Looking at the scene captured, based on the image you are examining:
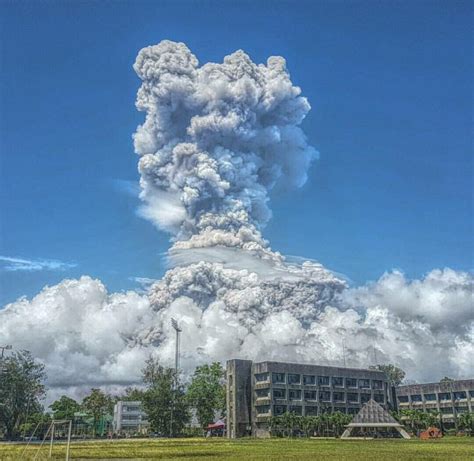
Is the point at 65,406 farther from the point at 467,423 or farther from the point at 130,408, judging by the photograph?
the point at 467,423

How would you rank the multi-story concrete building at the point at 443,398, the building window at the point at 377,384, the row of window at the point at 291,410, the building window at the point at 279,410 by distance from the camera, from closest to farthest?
1. the building window at the point at 279,410
2. the row of window at the point at 291,410
3. the multi-story concrete building at the point at 443,398
4. the building window at the point at 377,384

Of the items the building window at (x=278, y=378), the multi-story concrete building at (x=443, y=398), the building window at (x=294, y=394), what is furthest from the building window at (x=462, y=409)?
the building window at (x=278, y=378)

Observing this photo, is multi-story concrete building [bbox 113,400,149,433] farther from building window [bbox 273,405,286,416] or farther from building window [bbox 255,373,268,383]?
building window [bbox 273,405,286,416]

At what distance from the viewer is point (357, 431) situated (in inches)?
3944

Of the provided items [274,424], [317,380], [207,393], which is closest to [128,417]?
[207,393]

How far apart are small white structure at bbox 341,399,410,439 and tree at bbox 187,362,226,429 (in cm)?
3331

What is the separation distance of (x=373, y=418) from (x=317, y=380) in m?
28.1

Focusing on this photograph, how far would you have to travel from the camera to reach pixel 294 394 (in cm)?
11812

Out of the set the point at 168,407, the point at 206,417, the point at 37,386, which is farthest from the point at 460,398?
the point at 37,386

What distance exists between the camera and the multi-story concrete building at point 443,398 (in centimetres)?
12562

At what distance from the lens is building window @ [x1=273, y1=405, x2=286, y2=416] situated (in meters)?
114

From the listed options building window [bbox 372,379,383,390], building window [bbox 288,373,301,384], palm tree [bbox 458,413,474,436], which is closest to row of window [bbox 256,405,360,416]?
building window [bbox 288,373,301,384]

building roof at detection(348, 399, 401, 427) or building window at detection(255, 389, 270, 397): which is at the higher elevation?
building window at detection(255, 389, 270, 397)

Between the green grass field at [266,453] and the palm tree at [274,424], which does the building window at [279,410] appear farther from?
the green grass field at [266,453]
